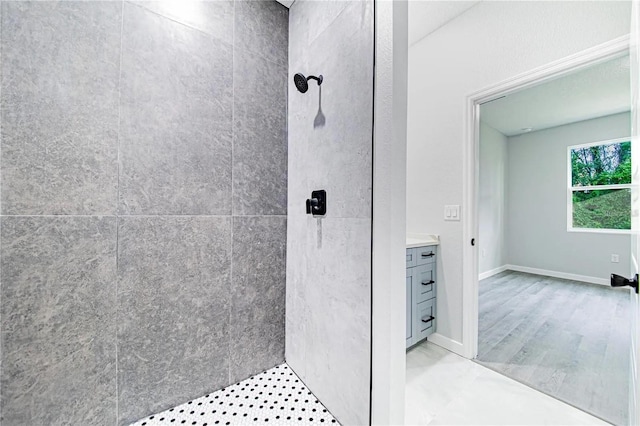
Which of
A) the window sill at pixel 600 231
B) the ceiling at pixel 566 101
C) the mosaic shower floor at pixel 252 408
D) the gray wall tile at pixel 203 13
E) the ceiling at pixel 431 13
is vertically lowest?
the mosaic shower floor at pixel 252 408

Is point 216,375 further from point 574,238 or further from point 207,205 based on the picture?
point 574,238

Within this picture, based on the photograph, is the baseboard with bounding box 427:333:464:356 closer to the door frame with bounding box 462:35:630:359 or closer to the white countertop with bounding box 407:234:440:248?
the door frame with bounding box 462:35:630:359

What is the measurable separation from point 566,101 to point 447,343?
365 centimetres

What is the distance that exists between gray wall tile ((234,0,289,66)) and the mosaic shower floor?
182cm

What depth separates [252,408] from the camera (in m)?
1.20

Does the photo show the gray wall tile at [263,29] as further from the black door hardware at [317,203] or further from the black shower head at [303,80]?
the black door hardware at [317,203]

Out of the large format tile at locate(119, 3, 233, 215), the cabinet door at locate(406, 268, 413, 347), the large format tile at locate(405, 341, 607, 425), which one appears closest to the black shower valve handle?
the large format tile at locate(119, 3, 233, 215)

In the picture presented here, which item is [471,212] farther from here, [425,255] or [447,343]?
[447,343]

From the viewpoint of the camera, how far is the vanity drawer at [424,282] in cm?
197

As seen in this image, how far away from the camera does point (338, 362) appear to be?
1146mm

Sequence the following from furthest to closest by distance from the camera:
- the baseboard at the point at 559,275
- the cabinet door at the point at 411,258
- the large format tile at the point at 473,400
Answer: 1. the baseboard at the point at 559,275
2. the cabinet door at the point at 411,258
3. the large format tile at the point at 473,400

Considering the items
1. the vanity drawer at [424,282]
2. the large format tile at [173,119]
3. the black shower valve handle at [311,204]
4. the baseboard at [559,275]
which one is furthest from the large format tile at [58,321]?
the baseboard at [559,275]

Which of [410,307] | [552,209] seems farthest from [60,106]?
[552,209]

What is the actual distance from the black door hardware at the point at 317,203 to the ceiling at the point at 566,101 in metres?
2.54
